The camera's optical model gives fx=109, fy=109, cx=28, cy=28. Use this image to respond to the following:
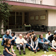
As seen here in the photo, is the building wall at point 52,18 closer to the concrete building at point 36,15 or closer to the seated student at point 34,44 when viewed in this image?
the concrete building at point 36,15

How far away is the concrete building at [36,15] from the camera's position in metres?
12.9

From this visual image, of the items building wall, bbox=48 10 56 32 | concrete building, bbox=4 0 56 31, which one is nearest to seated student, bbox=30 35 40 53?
concrete building, bbox=4 0 56 31

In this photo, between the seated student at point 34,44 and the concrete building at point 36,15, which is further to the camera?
the concrete building at point 36,15

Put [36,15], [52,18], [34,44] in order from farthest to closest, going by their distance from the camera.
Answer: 1. [36,15]
2. [52,18]
3. [34,44]

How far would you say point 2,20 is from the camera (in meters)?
10.4

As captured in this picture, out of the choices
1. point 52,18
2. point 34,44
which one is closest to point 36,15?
point 52,18

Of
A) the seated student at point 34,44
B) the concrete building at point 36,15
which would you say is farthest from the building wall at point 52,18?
the seated student at point 34,44

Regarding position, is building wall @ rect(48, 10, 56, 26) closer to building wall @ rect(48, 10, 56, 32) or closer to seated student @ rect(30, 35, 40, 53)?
building wall @ rect(48, 10, 56, 32)

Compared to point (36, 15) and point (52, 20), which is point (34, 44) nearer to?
point (52, 20)

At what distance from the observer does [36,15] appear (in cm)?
1581

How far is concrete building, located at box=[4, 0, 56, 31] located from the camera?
510 inches

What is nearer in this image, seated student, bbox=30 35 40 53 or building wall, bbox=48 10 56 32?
seated student, bbox=30 35 40 53

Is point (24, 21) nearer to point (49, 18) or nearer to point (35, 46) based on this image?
point (49, 18)

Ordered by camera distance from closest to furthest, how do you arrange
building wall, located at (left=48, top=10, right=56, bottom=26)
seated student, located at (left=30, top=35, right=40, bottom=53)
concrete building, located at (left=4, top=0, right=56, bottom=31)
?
seated student, located at (left=30, top=35, right=40, bottom=53) → concrete building, located at (left=4, top=0, right=56, bottom=31) → building wall, located at (left=48, top=10, right=56, bottom=26)
